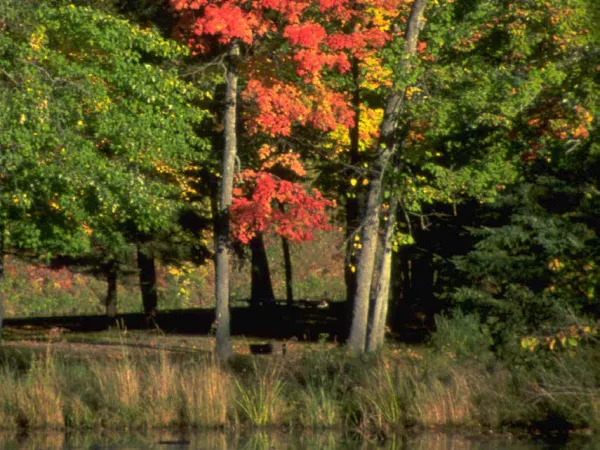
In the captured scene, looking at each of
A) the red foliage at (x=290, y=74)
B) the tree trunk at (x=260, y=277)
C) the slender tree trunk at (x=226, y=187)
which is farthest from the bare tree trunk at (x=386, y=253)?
the tree trunk at (x=260, y=277)

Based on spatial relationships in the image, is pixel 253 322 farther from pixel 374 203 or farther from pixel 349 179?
pixel 374 203

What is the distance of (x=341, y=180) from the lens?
107 feet

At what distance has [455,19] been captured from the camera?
26547 mm

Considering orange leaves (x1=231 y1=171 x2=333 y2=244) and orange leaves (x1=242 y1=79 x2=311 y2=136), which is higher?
orange leaves (x1=242 y1=79 x2=311 y2=136)

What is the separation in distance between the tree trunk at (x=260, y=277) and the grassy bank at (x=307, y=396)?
21414mm

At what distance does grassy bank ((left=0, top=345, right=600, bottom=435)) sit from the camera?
1786 centimetres

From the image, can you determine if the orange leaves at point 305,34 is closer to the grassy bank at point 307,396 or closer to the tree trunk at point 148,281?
the grassy bank at point 307,396

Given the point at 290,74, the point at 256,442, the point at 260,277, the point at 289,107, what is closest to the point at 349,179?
the point at 289,107

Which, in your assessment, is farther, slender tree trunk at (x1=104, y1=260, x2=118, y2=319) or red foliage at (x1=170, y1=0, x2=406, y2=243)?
slender tree trunk at (x1=104, y1=260, x2=118, y2=319)

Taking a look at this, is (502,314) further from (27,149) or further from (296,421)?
(27,149)

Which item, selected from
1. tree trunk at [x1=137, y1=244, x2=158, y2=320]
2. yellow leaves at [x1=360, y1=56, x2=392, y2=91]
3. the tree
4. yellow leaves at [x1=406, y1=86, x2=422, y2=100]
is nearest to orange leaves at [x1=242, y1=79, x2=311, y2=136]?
yellow leaves at [x1=360, y1=56, x2=392, y2=91]

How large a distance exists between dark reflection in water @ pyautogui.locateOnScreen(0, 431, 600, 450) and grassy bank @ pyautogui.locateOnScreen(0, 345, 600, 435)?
30cm

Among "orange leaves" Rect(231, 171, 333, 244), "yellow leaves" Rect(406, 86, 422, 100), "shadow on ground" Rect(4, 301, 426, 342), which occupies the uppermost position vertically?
"yellow leaves" Rect(406, 86, 422, 100)

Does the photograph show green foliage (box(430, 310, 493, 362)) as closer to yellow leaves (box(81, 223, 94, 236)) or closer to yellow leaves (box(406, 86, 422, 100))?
yellow leaves (box(406, 86, 422, 100))
